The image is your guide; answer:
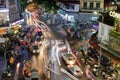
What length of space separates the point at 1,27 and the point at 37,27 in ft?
73.6

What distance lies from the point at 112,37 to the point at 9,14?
25.8 meters

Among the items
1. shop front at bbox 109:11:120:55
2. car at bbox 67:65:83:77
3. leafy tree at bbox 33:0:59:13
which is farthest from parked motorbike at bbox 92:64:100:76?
leafy tree at bbox 33:0:59:13

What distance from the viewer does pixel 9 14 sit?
57.3m

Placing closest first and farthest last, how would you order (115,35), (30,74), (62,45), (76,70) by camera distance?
(115,35)
(30,74)
(76,70)
(62,45)

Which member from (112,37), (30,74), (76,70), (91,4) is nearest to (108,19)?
(112,37)

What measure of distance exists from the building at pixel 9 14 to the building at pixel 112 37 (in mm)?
20032

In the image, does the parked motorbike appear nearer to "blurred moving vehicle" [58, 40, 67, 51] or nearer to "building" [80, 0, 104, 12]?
"blurred moving vehicle" [58, 40, 67, 51]

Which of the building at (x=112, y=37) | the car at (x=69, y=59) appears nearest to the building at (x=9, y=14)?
the car at (x=69, y=59)

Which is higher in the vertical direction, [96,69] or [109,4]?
[109,4]

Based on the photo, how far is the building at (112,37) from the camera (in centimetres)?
3597

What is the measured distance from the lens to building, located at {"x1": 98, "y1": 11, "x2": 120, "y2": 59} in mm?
35969

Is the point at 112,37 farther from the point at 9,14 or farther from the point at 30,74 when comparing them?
the point at 9,14

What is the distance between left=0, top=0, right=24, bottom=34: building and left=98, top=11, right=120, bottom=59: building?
2003 cm

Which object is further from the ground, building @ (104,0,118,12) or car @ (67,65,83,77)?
building @ (104,0,118,12)
